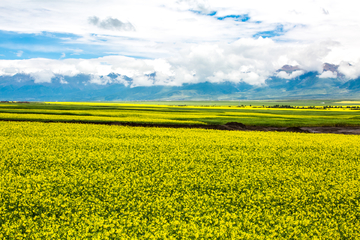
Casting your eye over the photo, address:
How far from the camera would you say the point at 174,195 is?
44.9 ft

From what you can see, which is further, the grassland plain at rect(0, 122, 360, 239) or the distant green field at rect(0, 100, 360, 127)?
the distant green field at rect(0, 100, 360, 127)

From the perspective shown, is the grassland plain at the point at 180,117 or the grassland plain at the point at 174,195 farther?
the grassland plain at the point at 180,117

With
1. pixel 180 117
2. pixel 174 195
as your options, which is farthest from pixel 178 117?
pixel 174 195

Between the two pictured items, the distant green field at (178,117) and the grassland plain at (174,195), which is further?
the distant green field at (178,117)

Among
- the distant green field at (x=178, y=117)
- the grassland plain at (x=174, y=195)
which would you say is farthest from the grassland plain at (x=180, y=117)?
the grassland plain at (x=174, y=195)

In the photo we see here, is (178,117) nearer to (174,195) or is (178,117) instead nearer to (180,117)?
(180,117)

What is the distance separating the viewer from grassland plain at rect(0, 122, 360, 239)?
36.2 ft

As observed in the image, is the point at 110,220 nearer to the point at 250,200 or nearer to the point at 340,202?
the point at 250,200

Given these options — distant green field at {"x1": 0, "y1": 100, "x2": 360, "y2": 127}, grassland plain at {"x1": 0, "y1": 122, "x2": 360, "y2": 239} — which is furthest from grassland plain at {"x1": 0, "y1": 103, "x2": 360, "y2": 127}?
grassland plain at {"x1": 0, "y1": 122, "x2": 360, "y2": 239}

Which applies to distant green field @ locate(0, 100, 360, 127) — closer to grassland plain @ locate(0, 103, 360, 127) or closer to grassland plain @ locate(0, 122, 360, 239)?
grassland plain @ locate(0, 103, 360, 127)

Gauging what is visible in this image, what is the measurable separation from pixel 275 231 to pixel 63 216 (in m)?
9.05

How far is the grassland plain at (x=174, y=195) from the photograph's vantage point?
11023mm

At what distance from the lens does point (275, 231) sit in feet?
36.7

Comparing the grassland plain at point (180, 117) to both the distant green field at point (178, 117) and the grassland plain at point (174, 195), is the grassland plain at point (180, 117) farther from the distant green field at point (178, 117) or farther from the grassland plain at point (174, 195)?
the grassland plain at point (174, 195)
